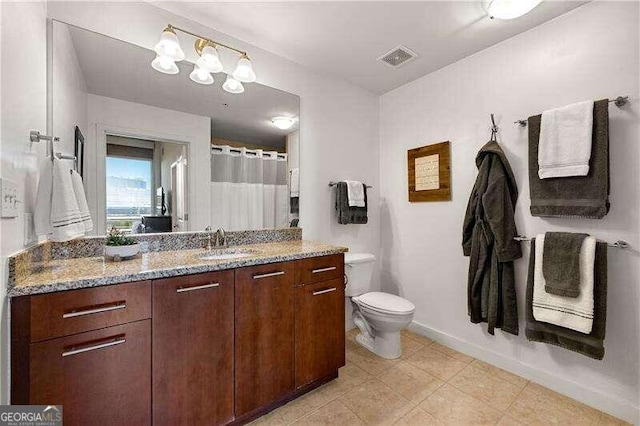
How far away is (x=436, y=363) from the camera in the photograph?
2.05 meters

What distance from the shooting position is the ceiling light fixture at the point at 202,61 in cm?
153

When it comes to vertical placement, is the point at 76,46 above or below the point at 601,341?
above

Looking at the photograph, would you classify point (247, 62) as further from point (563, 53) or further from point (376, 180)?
point (563, 53)

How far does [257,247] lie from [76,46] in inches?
60.4

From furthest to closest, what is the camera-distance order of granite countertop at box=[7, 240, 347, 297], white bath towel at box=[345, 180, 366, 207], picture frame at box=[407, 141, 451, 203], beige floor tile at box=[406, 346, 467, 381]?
white bath towel at box=[345, 180, 366, 207] < picture frame at box=[407, 141, 451, 203] < beige floor tile at box=[406, 346, 467, 381] < granite countertop at box=[7, 240, 347, 297]

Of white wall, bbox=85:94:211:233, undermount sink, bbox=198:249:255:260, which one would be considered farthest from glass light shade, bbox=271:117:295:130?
undermount sink, bbox=198:249:255:260

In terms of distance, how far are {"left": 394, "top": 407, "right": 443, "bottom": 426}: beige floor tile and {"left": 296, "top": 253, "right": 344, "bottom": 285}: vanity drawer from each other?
0.85 m

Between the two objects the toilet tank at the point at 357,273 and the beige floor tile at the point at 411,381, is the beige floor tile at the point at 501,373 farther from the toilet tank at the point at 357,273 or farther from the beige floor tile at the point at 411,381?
the toilet tank at the point at 357,273

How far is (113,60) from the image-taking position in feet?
5.11

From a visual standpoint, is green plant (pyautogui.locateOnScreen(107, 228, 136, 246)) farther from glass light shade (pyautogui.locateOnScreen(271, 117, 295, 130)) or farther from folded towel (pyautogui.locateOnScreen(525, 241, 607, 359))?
folded towel (pyautogui.locateOnScreen(525, 241, 607, 359))

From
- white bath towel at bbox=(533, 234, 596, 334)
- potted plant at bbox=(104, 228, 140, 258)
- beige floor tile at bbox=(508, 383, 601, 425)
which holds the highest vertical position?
potted plant at bbox=(104, 228, 140, 258)

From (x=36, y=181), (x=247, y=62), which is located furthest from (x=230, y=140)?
(x=36, y=181)

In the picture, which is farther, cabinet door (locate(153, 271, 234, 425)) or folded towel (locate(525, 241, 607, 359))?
folded towel (locate(525, 241, 607, 359))

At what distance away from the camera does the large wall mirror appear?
148 cm
